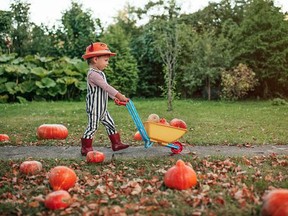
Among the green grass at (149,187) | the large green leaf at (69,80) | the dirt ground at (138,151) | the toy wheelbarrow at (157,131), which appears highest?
the large green leaf at (69,80)

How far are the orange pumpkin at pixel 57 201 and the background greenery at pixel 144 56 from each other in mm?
13686

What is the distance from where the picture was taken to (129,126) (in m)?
8.87

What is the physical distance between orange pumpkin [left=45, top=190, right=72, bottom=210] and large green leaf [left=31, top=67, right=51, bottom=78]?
16007mm

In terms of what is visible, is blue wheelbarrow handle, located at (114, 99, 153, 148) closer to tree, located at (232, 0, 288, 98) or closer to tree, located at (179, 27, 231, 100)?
tree, located at (179, 27, 231, 100)

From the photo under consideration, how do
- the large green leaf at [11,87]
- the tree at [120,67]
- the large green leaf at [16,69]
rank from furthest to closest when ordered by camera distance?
1. the tree at [120,67]
2. the large green leaf at [16,69]
3. the large green leaf at [11,87]

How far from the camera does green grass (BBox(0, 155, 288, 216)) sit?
3.35m

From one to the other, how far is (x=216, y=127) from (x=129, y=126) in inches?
80.7

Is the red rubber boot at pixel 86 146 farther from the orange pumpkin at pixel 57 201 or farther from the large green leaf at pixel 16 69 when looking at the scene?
the large green leaf at pixel 16 69

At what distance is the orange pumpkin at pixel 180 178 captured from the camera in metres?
3.90

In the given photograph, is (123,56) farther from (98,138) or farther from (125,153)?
(125,153)

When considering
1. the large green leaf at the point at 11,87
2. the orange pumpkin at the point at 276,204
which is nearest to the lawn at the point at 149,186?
the orange pumpkin at the point at 276,204

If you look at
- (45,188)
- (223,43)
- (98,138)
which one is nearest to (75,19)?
(223,43)

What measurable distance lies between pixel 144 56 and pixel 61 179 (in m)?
19.0

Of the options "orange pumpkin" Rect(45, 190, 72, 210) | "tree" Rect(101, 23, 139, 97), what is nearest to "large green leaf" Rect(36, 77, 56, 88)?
"tree" Rect(101, 23, 139, 97)
